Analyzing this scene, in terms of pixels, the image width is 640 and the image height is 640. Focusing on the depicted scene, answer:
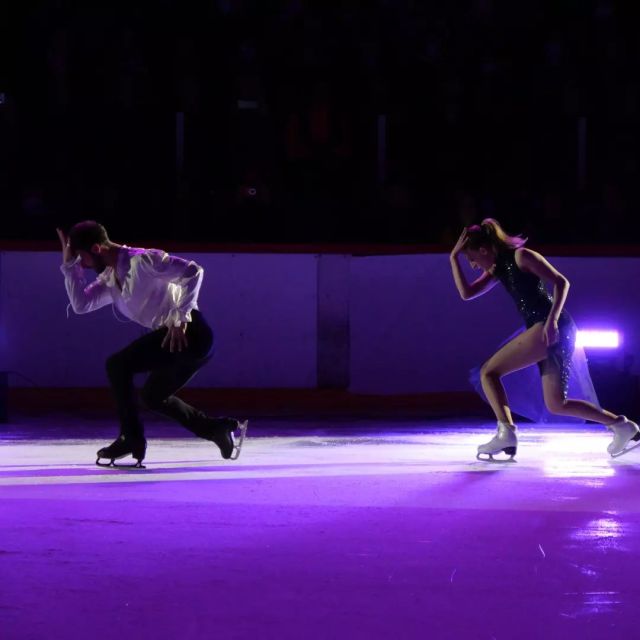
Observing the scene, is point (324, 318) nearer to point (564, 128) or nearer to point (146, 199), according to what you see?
point (146, 199)

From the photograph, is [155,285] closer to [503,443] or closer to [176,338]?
[176,338]

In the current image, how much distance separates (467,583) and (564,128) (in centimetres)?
1158

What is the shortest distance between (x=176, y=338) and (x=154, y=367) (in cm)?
24

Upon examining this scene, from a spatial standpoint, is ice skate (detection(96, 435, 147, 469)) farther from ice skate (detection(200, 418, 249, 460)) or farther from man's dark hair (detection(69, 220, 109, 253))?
man's dark hair (detection(69, 220, 109, 253))

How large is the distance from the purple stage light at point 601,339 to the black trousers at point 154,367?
531 cm

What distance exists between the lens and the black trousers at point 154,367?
8.12 meters

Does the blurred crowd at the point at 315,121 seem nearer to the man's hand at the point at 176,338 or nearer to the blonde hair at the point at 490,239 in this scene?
the blonde hair at the point at 490,239

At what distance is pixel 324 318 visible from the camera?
1462 cm

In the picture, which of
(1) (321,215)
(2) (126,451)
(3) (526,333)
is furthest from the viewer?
Answer: (1) (321,215)

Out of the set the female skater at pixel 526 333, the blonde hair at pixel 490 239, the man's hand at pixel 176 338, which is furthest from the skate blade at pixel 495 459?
the man's hand at pixel 176 338

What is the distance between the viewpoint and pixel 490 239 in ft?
28.5

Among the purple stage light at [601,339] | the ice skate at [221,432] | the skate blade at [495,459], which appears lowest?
the skate blade at [495,459]

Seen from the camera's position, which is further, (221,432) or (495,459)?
(495,459)

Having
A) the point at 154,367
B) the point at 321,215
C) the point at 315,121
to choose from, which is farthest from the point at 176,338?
the point at 315,121
